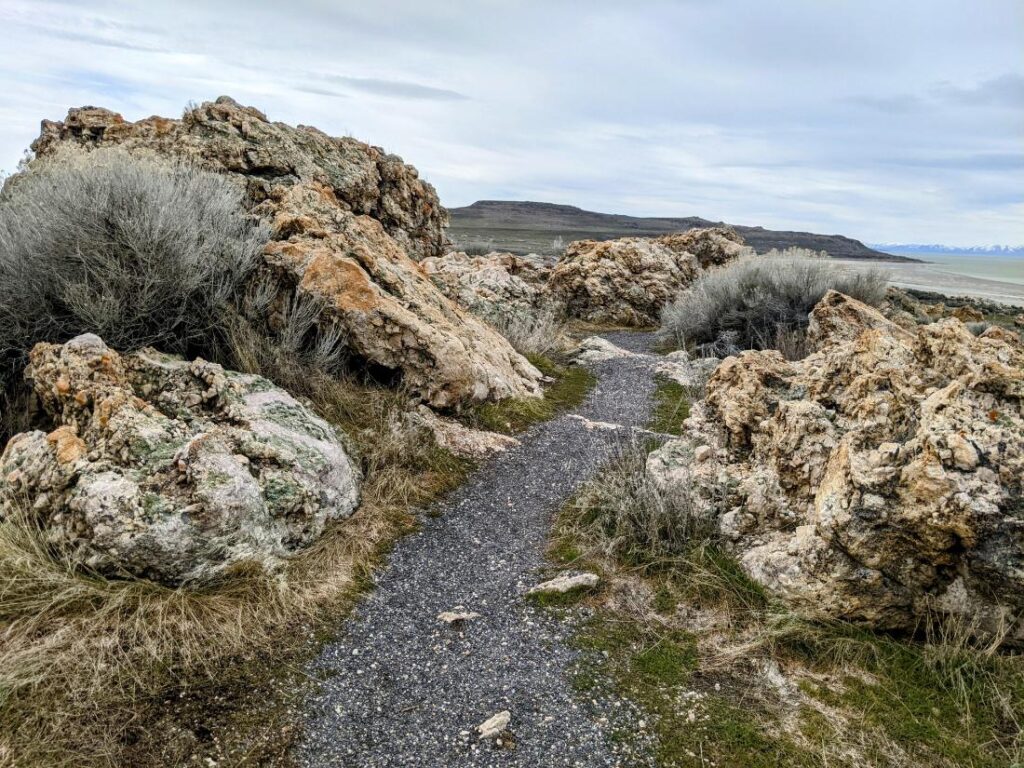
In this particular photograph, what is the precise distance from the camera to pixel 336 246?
806 cm

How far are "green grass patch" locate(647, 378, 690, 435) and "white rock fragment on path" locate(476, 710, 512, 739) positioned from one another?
16.7 ft

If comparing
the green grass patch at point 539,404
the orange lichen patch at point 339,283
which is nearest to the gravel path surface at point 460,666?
the green grass patch at point 539,404

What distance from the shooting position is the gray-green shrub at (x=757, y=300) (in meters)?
13.3

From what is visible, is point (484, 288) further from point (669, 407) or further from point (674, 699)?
point (674, 699)

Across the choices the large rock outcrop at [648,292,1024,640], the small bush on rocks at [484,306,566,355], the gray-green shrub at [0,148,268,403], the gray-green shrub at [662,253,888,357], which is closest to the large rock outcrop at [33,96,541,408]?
the gray-green shrub at [0,148,268,403]

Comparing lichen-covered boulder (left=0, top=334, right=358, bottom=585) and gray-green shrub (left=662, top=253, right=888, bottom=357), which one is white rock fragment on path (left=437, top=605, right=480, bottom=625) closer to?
lichen-covered boulder (left=0, top=334, right=358, bottom=585)

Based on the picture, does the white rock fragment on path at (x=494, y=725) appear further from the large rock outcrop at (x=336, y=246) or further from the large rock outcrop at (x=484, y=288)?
the large rock outcrop at (x=484, y=288)

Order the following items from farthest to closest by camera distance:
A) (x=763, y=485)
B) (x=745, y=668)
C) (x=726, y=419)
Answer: (x=726, y=419) → (x=763, y=485) → (x=745, y=668)

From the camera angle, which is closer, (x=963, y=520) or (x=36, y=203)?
(x=963, y=520)

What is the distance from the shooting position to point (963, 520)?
3.51m

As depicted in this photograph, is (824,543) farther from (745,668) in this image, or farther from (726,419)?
(726,419)

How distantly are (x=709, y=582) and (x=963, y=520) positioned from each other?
5.18ft

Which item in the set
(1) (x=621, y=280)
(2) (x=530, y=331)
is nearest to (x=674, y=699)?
(2) (x=530, y=331)

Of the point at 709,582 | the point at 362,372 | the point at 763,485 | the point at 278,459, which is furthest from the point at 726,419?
the point at 362,372
